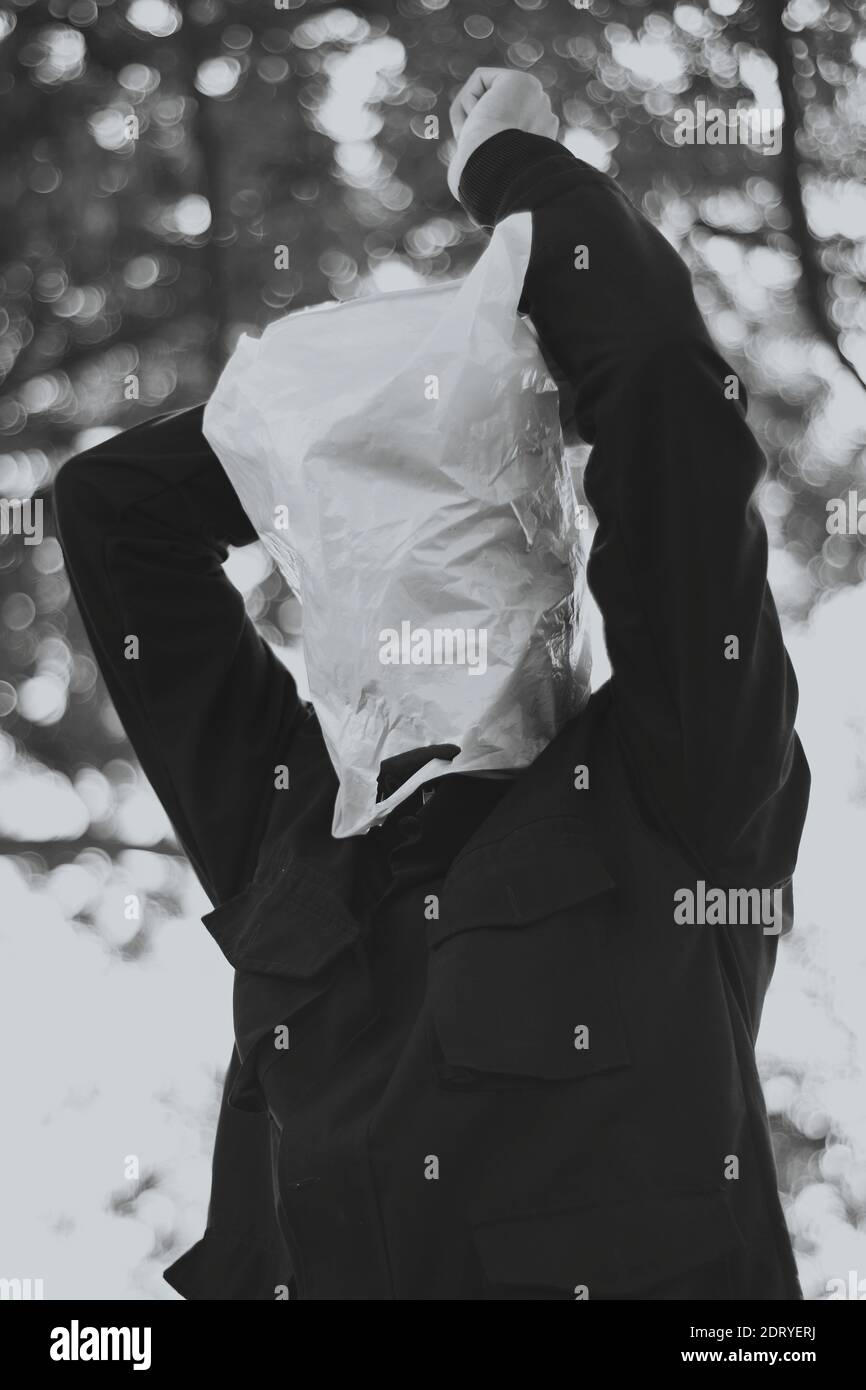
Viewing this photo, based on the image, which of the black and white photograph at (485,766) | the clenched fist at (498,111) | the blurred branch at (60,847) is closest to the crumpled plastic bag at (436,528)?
the black and white photograph at (485,766)

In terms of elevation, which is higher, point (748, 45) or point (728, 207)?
point (748, 45)

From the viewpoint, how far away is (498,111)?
1033 mm

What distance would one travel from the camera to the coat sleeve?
0.85 metres

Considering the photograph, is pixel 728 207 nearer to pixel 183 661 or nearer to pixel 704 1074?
pixel 183 661

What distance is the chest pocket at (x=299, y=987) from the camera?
0.95 m

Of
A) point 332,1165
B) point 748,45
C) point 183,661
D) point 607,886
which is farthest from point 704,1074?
point 748,45

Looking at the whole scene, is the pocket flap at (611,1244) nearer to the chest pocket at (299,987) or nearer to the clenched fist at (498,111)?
the chest pocket at (299,987)

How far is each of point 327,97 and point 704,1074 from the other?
5.56ft

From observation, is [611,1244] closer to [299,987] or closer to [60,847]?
[299,987]

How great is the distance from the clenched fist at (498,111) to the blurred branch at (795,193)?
103cm

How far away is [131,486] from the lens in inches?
44.8

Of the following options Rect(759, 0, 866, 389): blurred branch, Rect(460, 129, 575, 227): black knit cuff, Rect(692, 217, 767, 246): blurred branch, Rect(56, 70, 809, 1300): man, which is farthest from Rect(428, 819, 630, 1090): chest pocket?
Rect(692, 217, 767, 246): blurred branch

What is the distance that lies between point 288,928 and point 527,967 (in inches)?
7.3

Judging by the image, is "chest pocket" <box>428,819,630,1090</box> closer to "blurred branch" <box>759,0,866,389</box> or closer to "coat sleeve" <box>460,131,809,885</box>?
"coat sleeve" <box>460,131,809,885</box>
